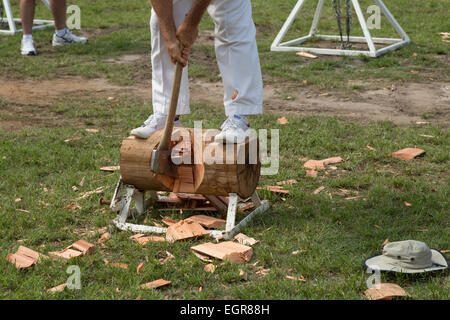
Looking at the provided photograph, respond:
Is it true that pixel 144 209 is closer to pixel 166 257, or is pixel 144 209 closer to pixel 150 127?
pixel 150 127

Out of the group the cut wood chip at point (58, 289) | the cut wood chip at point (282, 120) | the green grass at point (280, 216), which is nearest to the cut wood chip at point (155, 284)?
the green grass at point (280, 216)

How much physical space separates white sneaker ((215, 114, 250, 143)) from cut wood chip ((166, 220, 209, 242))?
509 mm

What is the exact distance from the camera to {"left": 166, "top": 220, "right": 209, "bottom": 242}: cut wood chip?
3.49 metres

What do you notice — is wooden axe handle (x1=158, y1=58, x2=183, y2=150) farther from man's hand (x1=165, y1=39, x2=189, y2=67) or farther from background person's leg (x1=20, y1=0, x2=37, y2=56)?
background person's leg (x1=20, y1=0, x2=37, y2=56)

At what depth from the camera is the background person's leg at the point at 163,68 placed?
3.79 metres

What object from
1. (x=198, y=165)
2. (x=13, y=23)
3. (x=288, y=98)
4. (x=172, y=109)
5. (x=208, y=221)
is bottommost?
(x=288, y=98)

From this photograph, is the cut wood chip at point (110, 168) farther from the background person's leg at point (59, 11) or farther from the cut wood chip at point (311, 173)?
the background person's leg at point (59, 11)

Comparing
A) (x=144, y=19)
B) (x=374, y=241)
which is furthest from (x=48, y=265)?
(x=144, y=19)

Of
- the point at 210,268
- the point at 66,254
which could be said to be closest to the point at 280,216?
the point at 210,268

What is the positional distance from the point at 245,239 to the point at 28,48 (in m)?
6.17

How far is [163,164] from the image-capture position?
144 inches

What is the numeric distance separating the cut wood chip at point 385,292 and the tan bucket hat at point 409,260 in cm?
13

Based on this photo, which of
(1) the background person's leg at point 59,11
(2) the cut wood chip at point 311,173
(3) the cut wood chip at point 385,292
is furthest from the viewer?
(1) the background person's leg at point 59,11
